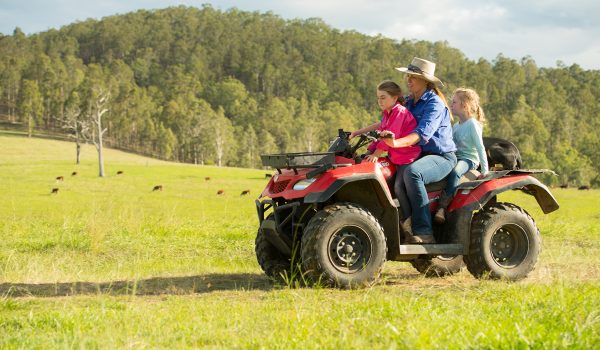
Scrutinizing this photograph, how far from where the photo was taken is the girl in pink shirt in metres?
7.77

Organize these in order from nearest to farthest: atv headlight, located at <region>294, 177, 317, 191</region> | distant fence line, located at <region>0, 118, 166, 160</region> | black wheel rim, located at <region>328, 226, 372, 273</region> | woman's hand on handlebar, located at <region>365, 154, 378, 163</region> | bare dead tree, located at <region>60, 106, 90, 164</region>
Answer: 1. black wheel rim, located at <region>328, 226, 372, 273</region>
2. atv headlight, located at <region>294, 177, 317, 191</region>
3. woman's hand on handlebar, located at <region>365, 154, 378, 163</region>
4. bare dead tree, located at <region>60, 106, 90, 164</region>
5. distant fence line, located at <region>0, 118, 166, 160</region>

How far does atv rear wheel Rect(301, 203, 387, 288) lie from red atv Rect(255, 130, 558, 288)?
1 cm

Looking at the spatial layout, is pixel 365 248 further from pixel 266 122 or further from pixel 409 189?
pixel 266 122

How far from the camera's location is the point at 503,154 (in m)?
8.73

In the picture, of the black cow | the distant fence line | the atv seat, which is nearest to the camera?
the atv seat

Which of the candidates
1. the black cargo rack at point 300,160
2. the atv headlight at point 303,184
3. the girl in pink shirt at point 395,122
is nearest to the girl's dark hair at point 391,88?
the girl in pink shirt at point 395,122

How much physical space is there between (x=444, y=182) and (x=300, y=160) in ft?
6.07

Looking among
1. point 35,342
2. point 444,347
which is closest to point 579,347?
point 444,347

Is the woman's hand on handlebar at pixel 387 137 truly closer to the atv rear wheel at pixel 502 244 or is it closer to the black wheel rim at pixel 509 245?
the atv rear wheel at pixel 502 244

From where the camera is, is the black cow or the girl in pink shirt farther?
the black cow

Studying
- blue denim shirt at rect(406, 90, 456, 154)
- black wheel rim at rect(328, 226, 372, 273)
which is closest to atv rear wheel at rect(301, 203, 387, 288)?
black wheel rim at rect(328, 226, 372, 273)

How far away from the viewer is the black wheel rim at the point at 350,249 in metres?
7.39

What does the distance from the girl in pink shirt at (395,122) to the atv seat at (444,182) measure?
17.1 inches

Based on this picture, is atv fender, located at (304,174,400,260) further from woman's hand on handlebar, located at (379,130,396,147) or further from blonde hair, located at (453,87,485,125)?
blonde hair, located at (453,87,485,125)
